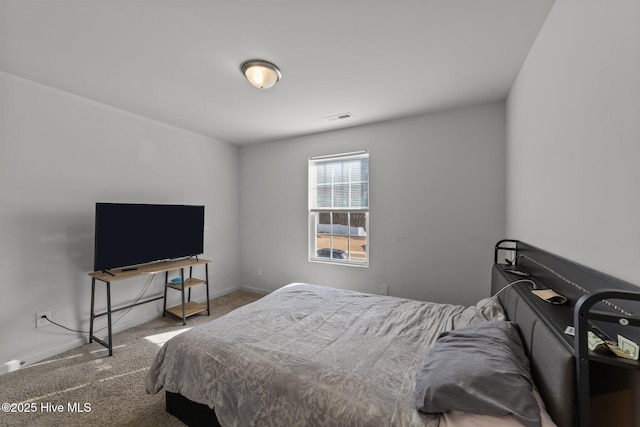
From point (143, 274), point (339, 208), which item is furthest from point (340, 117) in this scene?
point (143, 274)

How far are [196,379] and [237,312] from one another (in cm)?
61

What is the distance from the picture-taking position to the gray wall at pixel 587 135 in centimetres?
92

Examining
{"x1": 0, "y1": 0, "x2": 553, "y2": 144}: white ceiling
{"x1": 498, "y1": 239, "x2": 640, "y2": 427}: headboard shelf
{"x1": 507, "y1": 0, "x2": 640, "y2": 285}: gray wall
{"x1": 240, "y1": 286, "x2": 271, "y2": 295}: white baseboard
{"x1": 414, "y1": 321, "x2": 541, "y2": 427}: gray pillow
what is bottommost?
{"x1": 240, "y1": 286, "x2": 271, "y2": 295}: white baseboard

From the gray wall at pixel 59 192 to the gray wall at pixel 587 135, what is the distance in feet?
13.0

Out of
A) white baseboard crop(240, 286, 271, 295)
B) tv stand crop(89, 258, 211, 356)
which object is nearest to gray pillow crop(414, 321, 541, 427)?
tv stand crop(89, 258, 211, 356)

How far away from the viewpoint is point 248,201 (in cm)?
454

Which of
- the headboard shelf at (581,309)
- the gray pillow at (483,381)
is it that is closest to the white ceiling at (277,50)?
the headboard shelf at (581,309)

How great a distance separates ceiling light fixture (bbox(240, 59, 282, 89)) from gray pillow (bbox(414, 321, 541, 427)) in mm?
2247

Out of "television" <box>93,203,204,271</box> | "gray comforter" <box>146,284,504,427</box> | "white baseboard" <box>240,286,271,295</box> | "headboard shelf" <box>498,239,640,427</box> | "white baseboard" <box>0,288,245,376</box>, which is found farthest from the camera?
"white baseboard" <box>240,286,271,295</box>

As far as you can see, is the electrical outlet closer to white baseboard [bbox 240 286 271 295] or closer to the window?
white baseboard [bbox 240 286 271 295]

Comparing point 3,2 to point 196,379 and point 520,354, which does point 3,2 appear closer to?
point 196,379

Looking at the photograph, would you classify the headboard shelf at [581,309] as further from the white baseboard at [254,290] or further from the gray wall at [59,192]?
the gray wall at [59,192]

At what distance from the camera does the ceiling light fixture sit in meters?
2.05

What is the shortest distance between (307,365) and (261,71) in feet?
6.90
